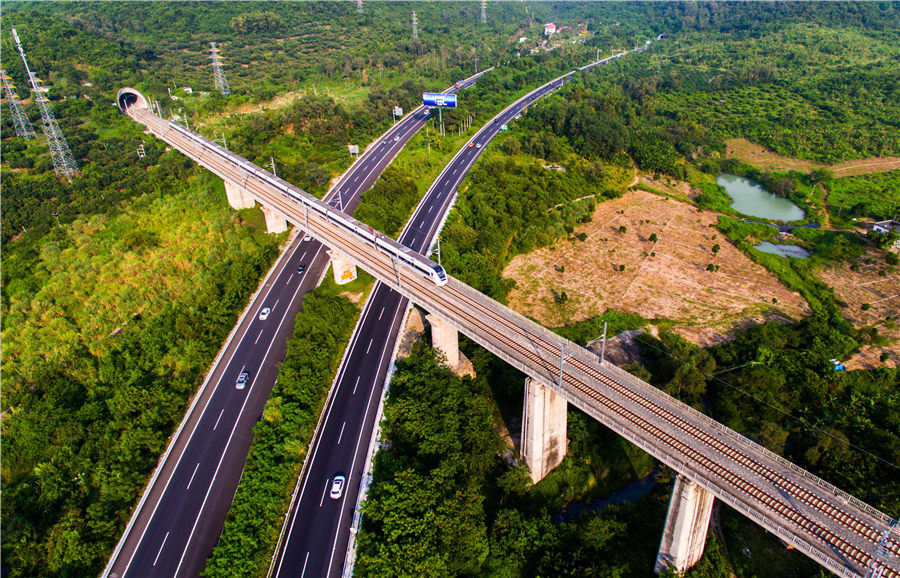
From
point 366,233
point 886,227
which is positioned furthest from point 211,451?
point 886,227

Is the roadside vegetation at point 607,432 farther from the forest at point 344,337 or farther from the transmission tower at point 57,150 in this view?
the transmission tower at point 57,150

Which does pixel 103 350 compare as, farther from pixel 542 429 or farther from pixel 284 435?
pixel 542 429

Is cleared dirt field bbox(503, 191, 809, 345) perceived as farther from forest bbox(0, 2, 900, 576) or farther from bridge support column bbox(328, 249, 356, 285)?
bridge support column bbox(328, 249, 356, 285)

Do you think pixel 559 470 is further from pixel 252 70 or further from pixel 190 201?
pixel 252 70

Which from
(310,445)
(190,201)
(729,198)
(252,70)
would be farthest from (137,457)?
(252,70)

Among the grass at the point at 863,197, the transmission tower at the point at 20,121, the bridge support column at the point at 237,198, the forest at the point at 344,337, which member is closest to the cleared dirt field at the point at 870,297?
the forest at the point at 344,337
